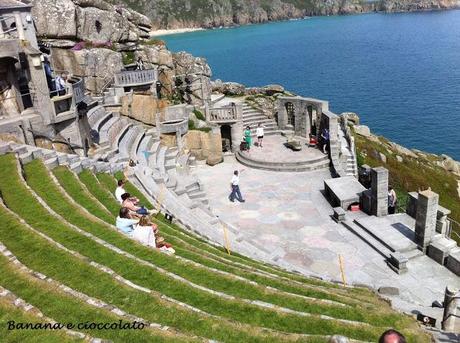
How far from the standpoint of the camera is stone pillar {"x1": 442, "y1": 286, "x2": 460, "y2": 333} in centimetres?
1289

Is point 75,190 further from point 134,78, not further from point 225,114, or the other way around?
point 134,78

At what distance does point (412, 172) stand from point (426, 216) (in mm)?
21694

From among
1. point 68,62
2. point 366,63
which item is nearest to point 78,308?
point 68,62

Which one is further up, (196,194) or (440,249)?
(196,194)

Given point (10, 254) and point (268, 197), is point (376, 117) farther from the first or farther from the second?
point (10, 254)

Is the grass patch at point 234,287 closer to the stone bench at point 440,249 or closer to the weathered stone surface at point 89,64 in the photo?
the stone bench at point 440,249

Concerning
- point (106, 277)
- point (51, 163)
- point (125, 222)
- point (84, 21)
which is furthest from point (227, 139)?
point (106, 277)

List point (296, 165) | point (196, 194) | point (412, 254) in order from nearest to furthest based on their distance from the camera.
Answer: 1. point (412, 254)
2. point (196, 194)
3. point (296, 165)

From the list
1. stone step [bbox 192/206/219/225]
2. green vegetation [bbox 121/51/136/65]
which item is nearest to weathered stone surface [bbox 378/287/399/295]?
stone step [bbox 192/206/219/225]

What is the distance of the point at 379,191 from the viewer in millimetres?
22594

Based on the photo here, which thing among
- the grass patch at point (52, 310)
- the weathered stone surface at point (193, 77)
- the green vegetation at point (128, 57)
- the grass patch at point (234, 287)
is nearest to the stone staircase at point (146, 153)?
A: the weathered stone surface at point (193, 77)

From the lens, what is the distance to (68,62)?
38281mm

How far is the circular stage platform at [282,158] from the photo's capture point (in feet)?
104

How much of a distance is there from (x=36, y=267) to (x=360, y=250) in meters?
14.9
